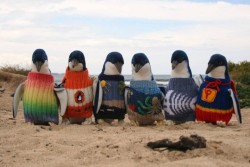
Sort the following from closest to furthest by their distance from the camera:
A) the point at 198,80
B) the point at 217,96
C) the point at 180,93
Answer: the point at 217,96 → the point at 180,93 → the point at 198,80

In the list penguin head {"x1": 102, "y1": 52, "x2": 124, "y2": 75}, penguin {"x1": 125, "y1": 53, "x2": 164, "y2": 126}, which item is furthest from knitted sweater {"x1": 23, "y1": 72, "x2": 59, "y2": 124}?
penguin {"x1": 125, "y1": 53, "x2": 164, "y2": 126}

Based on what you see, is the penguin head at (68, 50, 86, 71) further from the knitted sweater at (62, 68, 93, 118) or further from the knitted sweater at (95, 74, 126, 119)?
the knitted sweater at (95, 74, 126, 119)

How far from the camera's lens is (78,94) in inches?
284

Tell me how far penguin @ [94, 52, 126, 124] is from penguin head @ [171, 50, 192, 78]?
0.82m

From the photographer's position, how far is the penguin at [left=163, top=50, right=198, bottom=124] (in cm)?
718

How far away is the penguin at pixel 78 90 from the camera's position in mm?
7211

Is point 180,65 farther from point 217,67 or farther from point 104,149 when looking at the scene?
point 104,149

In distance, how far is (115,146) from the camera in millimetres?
4719

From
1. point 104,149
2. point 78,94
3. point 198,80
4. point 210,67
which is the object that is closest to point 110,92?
point 78,94

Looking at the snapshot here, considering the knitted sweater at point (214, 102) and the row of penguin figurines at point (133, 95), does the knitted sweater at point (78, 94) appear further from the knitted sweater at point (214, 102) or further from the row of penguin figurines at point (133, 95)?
the knitted sweater at point (214, 102)

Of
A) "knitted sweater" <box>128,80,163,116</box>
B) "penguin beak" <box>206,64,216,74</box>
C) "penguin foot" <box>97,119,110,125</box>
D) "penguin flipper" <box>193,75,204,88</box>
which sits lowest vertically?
"penguin foot" <box>97,119,110,125</box>

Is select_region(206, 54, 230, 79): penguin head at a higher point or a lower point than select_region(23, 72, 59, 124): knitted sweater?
higher

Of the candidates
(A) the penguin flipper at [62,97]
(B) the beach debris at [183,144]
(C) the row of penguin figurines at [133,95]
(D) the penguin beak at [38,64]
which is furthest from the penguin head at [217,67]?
(B) the beach debris at [183,144]

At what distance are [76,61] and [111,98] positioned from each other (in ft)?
2.55
